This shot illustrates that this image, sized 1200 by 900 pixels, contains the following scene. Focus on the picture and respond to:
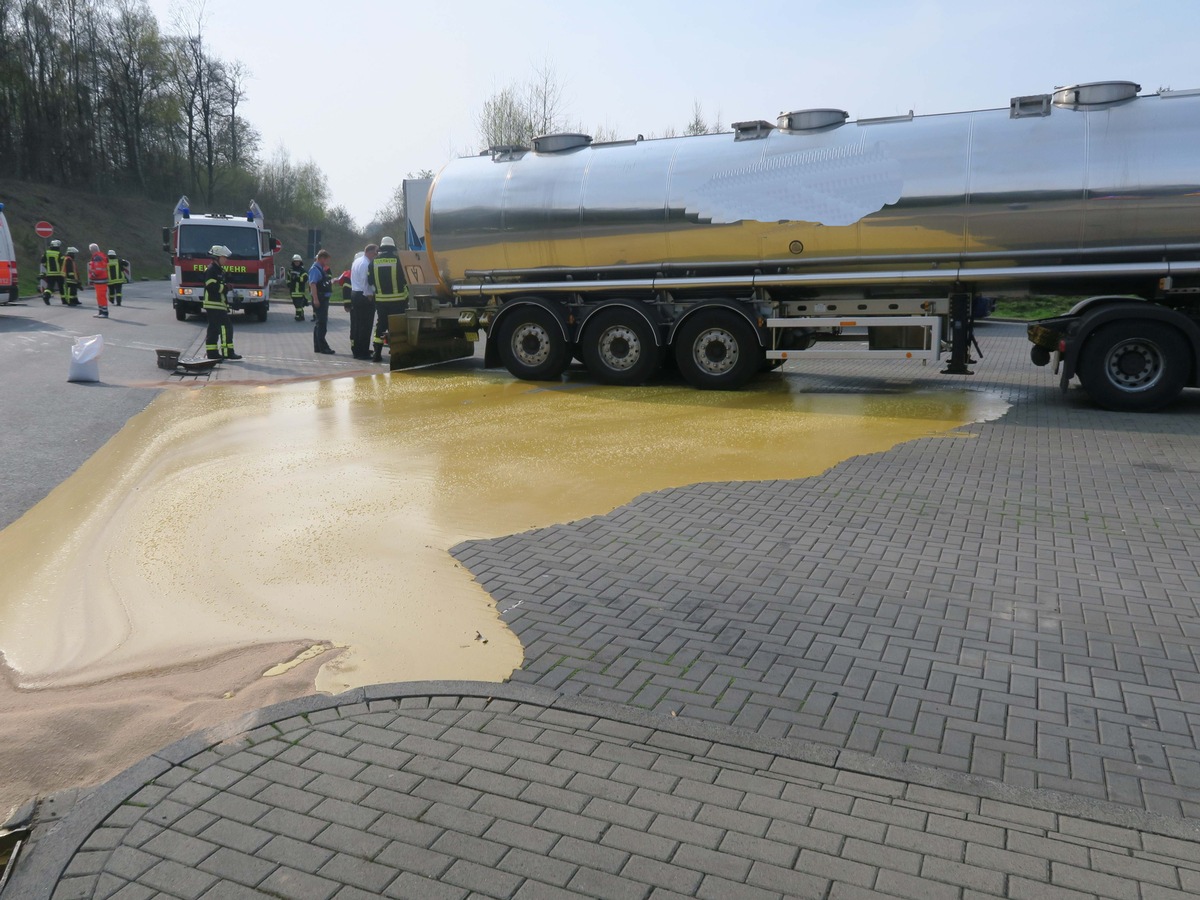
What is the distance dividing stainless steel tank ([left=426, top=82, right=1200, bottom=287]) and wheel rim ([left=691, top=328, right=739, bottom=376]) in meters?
0.89

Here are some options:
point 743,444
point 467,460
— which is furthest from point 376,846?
point 743,444

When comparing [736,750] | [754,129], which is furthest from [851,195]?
[736,750]

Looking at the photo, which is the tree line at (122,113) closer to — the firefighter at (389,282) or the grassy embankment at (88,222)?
the grassy embankment at (88,222)

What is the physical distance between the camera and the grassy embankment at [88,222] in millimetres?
48750

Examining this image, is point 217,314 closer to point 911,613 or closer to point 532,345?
point 532,345

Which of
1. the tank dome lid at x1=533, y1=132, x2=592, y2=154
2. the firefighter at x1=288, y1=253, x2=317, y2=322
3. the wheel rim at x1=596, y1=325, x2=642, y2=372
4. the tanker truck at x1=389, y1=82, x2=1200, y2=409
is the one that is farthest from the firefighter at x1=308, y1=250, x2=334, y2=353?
the firefighter at x1=288, y1=253, x2=317, y2=322

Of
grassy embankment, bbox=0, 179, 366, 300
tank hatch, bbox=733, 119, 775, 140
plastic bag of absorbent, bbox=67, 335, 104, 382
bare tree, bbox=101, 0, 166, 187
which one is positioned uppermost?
bare tree, bbox=101, 0, 166, 187

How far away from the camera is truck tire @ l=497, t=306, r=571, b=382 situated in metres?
14.3

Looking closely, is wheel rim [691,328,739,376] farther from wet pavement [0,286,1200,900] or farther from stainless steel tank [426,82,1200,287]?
wet pavement [0,286,1200,900]

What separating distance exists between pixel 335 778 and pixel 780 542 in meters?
3.63

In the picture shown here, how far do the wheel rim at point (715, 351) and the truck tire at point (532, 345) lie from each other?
6.52 ft

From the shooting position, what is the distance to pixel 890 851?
318cm

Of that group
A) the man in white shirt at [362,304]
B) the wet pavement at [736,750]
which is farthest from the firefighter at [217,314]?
the wet pavement at [736,750]

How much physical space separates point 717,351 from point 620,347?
4.60ft
